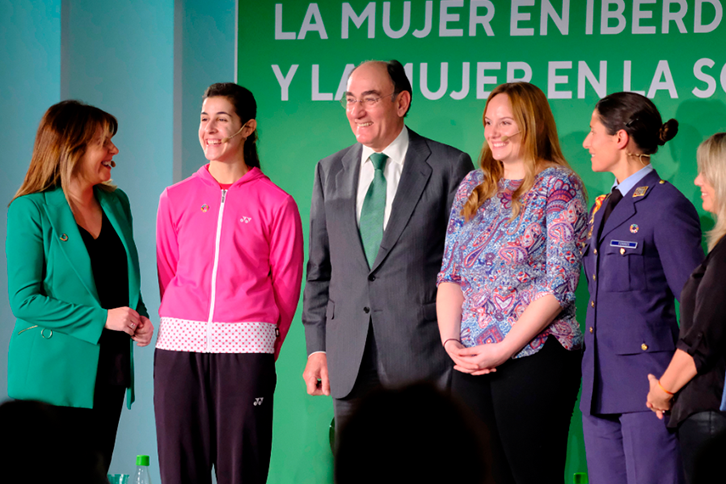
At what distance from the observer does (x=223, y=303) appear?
276 centimetres

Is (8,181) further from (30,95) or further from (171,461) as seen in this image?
(171,461)

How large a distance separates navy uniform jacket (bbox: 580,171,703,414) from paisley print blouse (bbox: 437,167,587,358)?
0.19m

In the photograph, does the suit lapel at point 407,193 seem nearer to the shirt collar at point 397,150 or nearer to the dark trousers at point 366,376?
the shirt collar at point 397,150

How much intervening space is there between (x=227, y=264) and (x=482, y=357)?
3.36ft

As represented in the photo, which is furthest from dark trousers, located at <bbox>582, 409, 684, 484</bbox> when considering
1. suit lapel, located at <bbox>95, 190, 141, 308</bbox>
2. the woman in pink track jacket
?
suit lapel, located at <bbox>95, 190, 141, 308</bbox>

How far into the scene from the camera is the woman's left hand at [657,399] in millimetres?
2371

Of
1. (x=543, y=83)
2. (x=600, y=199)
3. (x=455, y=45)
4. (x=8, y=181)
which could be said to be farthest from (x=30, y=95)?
(x=600, y=199)

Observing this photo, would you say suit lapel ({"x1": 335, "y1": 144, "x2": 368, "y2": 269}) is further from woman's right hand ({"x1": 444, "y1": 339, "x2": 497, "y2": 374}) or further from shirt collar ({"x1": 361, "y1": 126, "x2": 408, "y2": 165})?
woman's right hand ({"x1": 444, "y1": 339, "x2": 497, "y2": 374})

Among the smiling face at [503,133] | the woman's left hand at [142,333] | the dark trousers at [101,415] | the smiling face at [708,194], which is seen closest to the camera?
the smiling face at [708,194]

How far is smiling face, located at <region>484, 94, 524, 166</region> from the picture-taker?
8.36 ft

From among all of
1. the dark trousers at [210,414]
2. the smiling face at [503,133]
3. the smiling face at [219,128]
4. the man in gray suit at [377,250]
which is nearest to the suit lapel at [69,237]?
the dark trousers at [210,414]

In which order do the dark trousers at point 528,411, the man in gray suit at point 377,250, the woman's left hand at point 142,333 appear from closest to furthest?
the dark trousers at point 528,411
the man in gray suit at point 377,250
the woman's left hand at point 142,333

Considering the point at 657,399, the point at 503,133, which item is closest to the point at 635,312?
the point at 657,399

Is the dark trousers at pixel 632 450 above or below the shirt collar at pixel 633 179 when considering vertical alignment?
below
